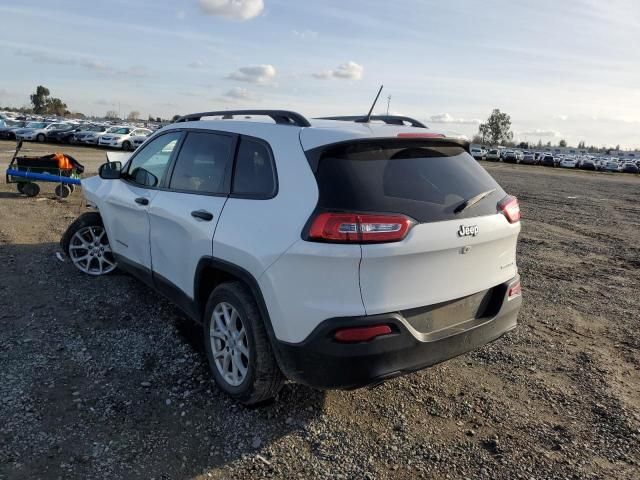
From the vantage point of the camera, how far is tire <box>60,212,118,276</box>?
18.5 feet

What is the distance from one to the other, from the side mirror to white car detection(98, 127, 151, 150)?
2905 cm

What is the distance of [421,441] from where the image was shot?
3049 millimetres

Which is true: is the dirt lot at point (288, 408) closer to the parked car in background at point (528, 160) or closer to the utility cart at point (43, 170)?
the utility cart at point (43, 170)

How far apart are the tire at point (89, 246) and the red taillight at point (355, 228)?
12.4ft

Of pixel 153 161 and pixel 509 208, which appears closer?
pixel 509 208

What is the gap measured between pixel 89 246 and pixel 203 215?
114 inches

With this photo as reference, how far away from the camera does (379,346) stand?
2658 millimetres

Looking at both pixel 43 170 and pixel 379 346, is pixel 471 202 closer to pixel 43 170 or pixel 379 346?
pixel 379 346

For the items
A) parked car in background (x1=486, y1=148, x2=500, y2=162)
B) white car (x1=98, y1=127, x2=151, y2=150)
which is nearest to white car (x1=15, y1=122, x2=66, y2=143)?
white car (x1=98, y1=127, x2=151, y2=150)

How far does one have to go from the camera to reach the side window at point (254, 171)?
3.04 m

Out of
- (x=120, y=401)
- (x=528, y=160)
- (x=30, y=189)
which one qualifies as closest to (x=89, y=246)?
(x=120, y=401)

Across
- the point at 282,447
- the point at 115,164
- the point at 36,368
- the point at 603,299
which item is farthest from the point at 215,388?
the point at 603,299

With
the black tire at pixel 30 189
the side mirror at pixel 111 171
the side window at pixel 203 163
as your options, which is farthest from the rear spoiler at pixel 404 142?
the black tire at pixel 30 189

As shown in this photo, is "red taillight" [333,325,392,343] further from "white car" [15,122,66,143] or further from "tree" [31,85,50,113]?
"tree" [31,85,50,113]
